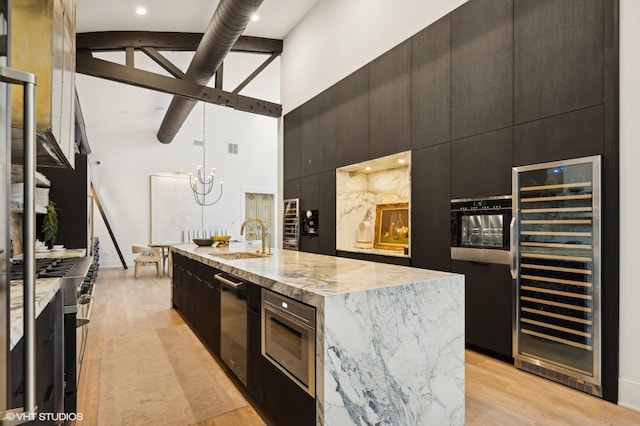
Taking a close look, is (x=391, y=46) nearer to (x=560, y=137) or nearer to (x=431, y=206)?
(x=431, y=206)

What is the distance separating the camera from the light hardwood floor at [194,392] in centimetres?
209

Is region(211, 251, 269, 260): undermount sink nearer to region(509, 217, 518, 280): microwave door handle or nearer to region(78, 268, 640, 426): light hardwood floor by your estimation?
region(78, 268, 640, 426): light hardwood floor

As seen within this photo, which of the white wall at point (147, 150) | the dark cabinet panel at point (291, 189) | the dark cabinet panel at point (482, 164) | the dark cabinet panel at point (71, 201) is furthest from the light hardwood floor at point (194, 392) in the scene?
the white wall at point (147, 150)

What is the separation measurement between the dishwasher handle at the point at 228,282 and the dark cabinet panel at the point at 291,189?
3303mm

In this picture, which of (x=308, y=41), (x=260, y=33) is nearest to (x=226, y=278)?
(x=308, y=41)

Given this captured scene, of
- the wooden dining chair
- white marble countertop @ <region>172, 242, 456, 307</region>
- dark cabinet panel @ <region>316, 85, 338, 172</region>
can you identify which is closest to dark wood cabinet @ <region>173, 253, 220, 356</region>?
white marble countertop @ <region>172, 242, 456, 307</region>

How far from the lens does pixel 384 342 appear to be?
5.33ft

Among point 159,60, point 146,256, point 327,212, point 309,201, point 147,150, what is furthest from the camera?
point 147,150

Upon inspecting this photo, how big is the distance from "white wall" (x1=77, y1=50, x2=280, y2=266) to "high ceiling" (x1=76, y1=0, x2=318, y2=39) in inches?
55.1

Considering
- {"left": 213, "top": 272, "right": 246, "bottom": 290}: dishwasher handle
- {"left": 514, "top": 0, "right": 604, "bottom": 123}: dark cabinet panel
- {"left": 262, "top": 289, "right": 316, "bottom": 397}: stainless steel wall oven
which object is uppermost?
{"left": 514, "top": 0, "right": 604, "bottom": 123}: dark cabinet panel

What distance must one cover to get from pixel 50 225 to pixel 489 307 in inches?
191

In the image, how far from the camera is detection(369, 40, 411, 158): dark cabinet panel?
151 inches

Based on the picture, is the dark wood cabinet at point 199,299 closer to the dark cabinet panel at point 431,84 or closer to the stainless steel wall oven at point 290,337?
the stainless steel wall oven at point 290,337
